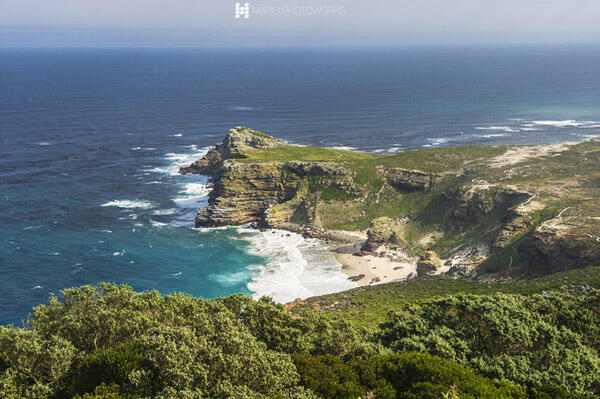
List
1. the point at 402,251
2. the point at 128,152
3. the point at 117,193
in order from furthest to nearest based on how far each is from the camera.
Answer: the point at 128,152 → the point at 117,193 → the point at 402,251

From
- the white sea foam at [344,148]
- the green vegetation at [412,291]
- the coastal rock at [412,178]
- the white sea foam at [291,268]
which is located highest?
the coastal rock at [412,178]

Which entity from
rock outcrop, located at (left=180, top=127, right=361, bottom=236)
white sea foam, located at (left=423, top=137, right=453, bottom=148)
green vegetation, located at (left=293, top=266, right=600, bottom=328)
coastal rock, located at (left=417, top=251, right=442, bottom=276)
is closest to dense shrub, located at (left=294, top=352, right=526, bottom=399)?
green vegetation, located at (left=293, top=266, right=600, bottom=328)

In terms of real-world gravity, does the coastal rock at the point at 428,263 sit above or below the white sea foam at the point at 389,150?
below

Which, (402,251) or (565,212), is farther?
(402,251)

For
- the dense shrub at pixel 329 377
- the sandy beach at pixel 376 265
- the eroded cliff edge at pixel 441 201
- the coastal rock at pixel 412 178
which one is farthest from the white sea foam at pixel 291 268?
the dense shrub at pixel 329 377

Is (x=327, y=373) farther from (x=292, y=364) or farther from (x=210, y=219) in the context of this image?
(x=210, y=219)

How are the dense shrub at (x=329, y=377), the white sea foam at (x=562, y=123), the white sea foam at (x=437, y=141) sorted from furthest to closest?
the white sea foam at (x=562, y=123)
the white sea foam at (x=437, y=141)
the dense shrub at (x=329, y=377)

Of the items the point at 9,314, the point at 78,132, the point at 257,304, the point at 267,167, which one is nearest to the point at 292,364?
the point at 257,304

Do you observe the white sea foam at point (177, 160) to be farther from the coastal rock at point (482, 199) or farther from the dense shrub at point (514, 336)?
the dense shrub at point (514, 336)

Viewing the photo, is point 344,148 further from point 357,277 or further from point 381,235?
point 357,277
